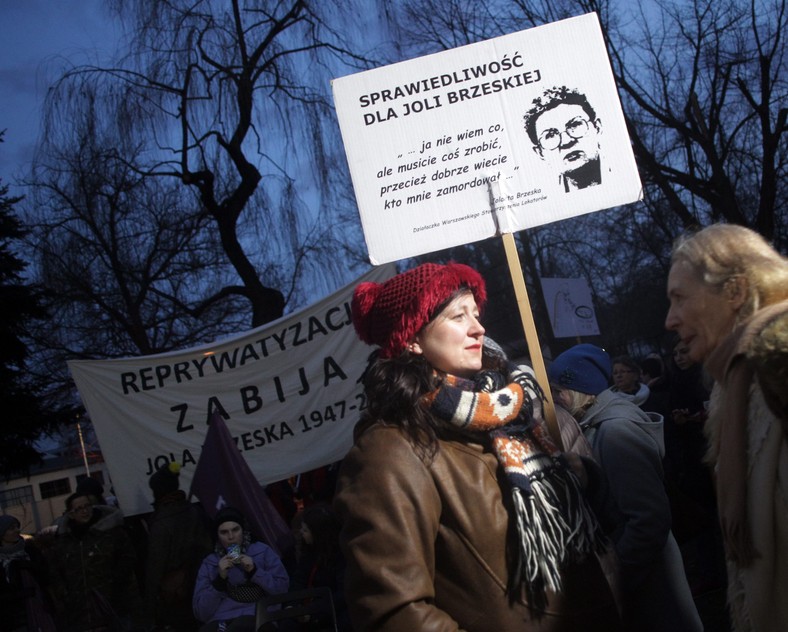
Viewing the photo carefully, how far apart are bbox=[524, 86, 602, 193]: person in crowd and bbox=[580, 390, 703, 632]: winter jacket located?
101 cm

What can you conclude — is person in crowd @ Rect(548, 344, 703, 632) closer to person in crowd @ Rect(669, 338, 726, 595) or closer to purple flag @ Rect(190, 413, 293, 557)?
person in crowd @ Rect(669, 338, 726, 595)

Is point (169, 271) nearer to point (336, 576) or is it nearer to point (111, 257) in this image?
point (111, 257)

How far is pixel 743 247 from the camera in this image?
2307 mm

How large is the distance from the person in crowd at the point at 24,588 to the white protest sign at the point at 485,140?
6454 mm

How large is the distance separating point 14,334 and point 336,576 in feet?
50.9

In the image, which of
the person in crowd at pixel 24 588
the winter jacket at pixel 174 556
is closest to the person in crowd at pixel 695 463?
the winter jacket at pixel 174 556

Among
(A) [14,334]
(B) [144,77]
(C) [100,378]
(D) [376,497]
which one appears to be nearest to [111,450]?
(C) [100,378]

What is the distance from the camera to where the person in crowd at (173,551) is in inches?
236

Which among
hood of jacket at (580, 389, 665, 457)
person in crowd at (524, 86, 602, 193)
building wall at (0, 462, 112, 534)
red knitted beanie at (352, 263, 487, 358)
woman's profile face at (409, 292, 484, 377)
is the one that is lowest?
building wall at (0, 462, 112, 534)

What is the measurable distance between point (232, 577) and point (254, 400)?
5.66 feet

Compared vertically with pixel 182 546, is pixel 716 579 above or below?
below

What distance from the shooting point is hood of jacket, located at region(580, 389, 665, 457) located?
3.49m

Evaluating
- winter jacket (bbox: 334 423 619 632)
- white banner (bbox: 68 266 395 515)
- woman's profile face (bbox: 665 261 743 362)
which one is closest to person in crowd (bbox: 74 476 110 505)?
white banner (bbox: 68 266 395 515)

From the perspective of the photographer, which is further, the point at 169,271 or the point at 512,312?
the point at 512,312
